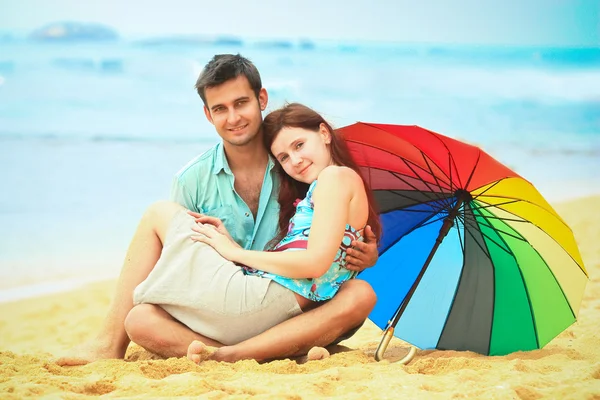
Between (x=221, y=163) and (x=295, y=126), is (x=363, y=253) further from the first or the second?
(x=221, y=163)

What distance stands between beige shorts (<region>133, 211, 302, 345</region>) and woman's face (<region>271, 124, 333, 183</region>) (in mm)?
495

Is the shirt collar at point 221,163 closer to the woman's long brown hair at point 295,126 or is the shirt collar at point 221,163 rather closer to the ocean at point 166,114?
the woman's long brown hair at point 295,126

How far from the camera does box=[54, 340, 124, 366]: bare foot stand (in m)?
2.69

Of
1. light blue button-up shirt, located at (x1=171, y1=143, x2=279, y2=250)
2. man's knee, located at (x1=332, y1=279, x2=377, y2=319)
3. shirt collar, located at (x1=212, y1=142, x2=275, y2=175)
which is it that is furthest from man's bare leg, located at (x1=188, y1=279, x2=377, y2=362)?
shirt collar, located at (x1=212, y1=142, x2=275, y2=175)

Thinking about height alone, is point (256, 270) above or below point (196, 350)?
above

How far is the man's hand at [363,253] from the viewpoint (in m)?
2.86

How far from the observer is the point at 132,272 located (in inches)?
116

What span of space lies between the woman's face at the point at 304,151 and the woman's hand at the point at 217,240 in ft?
1.32

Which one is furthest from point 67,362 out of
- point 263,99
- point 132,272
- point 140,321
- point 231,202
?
point 263,99

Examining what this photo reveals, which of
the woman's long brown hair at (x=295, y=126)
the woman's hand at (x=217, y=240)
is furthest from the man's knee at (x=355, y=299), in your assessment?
the woman's hand at (x=217, y=240)

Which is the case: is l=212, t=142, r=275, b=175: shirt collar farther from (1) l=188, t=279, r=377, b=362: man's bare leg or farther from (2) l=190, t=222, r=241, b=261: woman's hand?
(1) l=188, t=279, r=377, b=362: man's bare leg

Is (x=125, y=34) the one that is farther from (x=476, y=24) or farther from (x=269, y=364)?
(x=269, y=364)

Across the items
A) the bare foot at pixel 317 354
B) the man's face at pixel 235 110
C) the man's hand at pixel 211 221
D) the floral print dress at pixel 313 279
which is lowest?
the bare foot at pixel 317 354

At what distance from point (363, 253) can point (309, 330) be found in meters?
0.39
